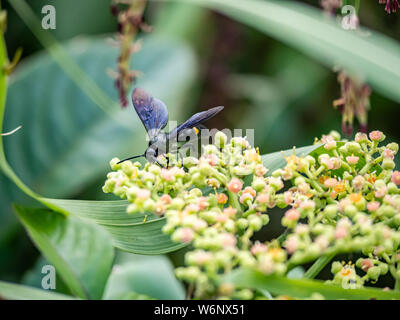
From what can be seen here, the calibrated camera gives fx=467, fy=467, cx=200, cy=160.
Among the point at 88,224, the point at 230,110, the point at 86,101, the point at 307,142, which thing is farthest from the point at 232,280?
the point at 230,110

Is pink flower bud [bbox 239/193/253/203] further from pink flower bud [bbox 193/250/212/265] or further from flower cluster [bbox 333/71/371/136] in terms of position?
flower cluster [bbox 333/71/371/136]

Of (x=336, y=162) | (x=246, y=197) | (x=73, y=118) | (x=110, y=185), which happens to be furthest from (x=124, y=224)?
(x=73, y=118)

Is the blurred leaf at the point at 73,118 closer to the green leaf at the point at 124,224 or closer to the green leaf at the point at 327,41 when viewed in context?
the green leaf at the point at 124,224

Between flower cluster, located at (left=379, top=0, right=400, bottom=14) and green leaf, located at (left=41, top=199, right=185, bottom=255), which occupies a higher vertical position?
flower cluster, located at (left=379, top=0, right=400, bottom=14)

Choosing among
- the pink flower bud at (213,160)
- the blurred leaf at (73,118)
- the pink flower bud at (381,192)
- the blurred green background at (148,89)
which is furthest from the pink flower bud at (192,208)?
the blurred leaf at (73,118)

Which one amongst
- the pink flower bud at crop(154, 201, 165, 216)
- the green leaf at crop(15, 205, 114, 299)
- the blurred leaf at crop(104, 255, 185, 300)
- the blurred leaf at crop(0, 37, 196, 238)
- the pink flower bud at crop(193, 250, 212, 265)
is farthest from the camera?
the blurred leaf at crop(0, 37, 196, 238)

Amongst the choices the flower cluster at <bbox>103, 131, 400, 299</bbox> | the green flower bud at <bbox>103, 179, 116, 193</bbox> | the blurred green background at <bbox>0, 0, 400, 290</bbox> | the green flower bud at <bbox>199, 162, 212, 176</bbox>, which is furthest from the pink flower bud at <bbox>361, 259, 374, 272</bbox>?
the blurred green background at <bbox>0, 0, 400, 290</bbox>

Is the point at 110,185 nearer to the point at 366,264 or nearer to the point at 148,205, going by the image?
the point at 148,205
